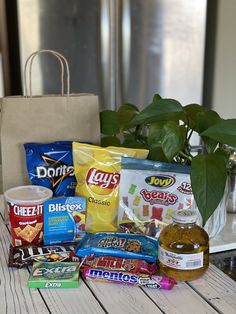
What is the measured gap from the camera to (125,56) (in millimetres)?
2486

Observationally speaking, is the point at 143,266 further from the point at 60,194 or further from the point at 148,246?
the point at 60,194

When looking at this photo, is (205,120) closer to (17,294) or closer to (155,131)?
(155,131)

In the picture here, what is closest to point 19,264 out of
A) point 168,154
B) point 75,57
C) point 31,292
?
point 31,292

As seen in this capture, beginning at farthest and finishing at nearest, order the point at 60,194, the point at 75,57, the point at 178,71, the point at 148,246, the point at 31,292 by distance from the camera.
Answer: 1. the point at 178,71
2. the point at 75,57
3. the point at 60,194
4. the point at 148,246
5. the point at 31,292

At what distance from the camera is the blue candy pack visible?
32.5 inches

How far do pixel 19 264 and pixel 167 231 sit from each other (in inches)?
11.6

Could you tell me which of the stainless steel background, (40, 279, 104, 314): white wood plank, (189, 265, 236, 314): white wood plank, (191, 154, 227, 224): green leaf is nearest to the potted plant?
(191, 154, 227, 224): green leaf

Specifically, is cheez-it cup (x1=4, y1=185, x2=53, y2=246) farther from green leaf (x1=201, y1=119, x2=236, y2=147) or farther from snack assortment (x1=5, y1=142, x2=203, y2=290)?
green leaf (x1=201, y1=119, x2=236, y2=147)

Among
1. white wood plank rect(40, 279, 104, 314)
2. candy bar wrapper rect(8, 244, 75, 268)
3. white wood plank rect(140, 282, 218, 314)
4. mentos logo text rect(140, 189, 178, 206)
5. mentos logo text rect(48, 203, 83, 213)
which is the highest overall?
mentos logo text rect(140, 189, 178, 206)

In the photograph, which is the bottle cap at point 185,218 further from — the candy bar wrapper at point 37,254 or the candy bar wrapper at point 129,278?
the candy bar wrapper at point 37,254

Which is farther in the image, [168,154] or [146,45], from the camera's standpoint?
[146,45]

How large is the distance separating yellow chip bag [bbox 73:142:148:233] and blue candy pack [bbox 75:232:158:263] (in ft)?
0.18

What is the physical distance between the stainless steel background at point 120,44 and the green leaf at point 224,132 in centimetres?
171

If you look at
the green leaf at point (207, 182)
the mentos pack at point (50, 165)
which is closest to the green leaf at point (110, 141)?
the mentos pack at point (50, 165)
